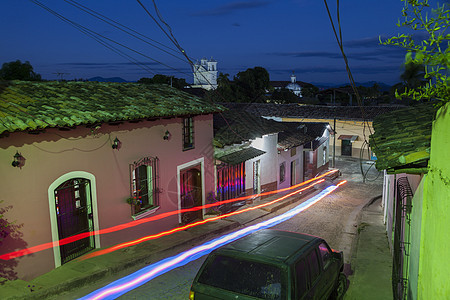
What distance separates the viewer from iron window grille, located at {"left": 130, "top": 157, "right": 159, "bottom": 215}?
430 inches

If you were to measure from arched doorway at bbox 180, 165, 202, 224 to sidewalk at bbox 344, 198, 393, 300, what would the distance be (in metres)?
5.81

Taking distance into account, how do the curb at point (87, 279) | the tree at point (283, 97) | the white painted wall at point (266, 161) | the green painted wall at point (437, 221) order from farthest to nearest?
the tree at point (283, 97) → the white painted wall at point (266, 161) → the curb at point (87, 279) → the green painted wall at point (437, 221)

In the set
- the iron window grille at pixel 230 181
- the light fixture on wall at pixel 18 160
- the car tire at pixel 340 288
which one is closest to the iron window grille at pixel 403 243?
the car tire at pixel 340 288

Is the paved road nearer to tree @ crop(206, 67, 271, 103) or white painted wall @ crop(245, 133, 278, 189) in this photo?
white painted wall @ crop(245, 133, 278, 189)

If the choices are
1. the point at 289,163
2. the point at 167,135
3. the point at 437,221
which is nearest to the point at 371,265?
the point at 437,221

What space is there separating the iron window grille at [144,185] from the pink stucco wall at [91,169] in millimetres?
215

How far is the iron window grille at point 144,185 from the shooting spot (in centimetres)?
1093

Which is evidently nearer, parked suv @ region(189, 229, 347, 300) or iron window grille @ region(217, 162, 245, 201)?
parked suv @ region(189, 229, 347, 300)

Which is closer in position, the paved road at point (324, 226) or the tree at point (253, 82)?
the paved road at point (324, 226)

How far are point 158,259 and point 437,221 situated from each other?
25.5 feet

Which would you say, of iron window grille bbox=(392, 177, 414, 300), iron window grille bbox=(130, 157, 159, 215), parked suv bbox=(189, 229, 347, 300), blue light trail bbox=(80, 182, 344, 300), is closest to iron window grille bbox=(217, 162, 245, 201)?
blue light trail bbox=(80, 182, 344, 300)

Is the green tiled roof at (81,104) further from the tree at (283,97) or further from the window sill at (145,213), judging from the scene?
the tree at (283,97)

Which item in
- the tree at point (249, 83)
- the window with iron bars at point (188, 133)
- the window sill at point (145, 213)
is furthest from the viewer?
the tree at point (249, 83)

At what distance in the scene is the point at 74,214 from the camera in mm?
9219
